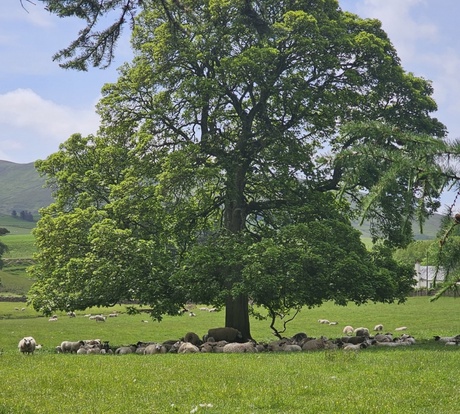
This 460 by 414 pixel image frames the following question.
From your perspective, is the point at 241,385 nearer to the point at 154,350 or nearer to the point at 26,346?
the point at 154,350

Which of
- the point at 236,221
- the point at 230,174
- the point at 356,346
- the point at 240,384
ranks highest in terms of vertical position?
the point at 230,174

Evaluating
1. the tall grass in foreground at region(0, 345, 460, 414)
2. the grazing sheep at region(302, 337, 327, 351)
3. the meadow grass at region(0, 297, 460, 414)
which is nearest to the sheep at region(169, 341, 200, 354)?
the meadow grass at region(0, 297, 460, 414)

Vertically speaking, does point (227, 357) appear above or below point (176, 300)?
below

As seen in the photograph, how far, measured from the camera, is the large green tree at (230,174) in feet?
87.7

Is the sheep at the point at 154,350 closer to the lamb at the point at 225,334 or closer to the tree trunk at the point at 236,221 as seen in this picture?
the lamb at the point at 225,334

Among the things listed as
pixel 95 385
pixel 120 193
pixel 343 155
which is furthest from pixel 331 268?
pixel 343 155

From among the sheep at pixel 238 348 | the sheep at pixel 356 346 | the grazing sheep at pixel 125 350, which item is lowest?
the grazing sheep at pixel 125 350

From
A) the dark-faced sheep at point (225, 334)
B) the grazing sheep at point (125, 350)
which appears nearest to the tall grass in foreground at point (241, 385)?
the grazing sheep at point (125, 350)

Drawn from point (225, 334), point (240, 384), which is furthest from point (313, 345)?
point (240, 384)

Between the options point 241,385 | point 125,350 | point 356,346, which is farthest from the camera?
point 125,350

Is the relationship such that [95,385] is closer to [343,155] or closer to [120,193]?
[343,155]

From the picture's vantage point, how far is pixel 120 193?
30.3 metres

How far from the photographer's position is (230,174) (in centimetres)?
2941

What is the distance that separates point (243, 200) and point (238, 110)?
481 cm
